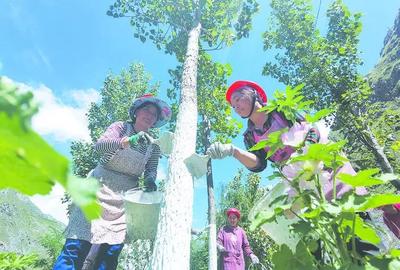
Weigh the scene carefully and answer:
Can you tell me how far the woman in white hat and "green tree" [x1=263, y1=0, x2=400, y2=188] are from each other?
597cm

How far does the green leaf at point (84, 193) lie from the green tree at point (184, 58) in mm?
2345

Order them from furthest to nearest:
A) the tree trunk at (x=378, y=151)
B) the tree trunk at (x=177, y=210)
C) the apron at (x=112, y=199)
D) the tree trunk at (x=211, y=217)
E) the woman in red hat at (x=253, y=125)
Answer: the tree trunk at (x=378, y=151) → the tree trunk at (x=211, y=217) → the tree trunk at (x=177, y=210) → the apron at (x=112, y=199) → the woman in red hat at (x=253, y=125)

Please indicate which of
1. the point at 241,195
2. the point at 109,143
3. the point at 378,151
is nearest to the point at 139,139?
the point at 109,143

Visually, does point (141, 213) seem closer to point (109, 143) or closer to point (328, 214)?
point (109, 143)

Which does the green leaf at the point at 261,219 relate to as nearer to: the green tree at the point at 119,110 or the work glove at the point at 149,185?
the work glove at the point at 149,185

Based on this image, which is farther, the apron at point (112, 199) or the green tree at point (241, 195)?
the green tree at point (241, 195)

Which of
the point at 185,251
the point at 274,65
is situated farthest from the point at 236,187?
the point at 185,251

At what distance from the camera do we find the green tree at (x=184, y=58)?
2.50 metres

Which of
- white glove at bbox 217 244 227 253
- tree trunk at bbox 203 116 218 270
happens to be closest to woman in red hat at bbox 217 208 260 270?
white glove at bbox 217 244 227 253

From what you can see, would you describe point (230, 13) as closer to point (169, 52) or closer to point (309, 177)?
point (169, 52)

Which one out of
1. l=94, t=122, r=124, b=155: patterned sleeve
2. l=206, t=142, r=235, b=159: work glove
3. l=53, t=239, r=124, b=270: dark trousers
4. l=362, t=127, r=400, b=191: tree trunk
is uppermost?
l=362, t=127, r=400, b=191: tree trunk

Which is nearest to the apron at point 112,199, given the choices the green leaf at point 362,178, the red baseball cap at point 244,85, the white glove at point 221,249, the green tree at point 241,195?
the red baseball cap at point 244,85

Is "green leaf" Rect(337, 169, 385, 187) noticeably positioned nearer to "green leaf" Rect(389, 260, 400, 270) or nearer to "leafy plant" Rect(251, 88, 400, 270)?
"leafy plant" Rect(251, 88, 400, 270)

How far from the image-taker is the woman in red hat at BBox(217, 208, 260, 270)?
5.41m
